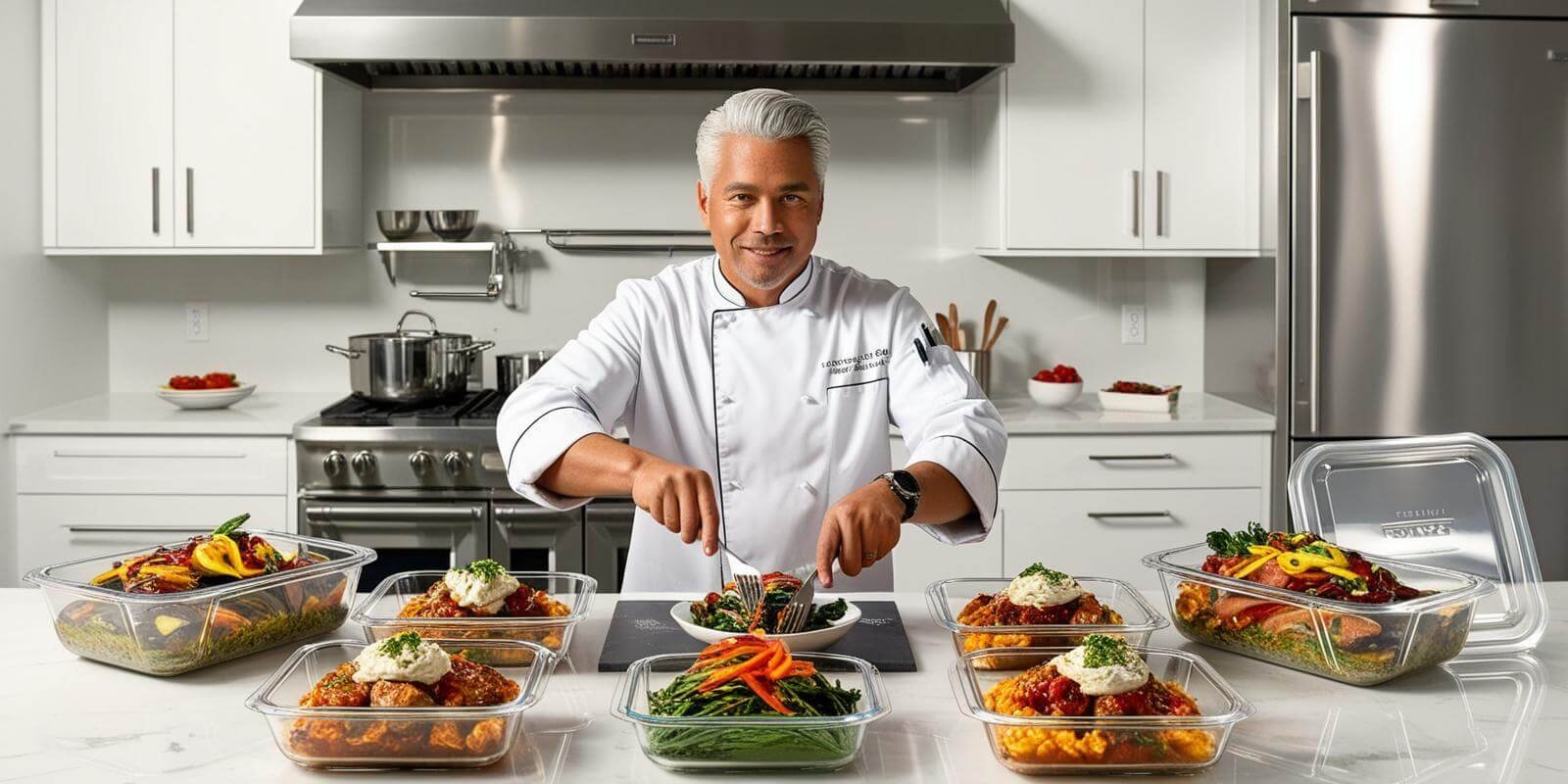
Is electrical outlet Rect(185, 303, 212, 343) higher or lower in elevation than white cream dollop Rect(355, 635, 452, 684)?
higher

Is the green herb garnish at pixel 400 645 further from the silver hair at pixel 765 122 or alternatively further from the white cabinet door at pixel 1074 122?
the white cabinet door at pixel 1074 122

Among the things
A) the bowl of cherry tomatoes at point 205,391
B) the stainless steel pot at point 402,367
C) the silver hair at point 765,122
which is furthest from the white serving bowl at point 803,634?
the bowl of cherry tomatoes at point 205,391

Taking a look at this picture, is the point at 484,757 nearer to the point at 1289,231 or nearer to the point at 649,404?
the point at 649,404

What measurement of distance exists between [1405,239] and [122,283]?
3.55 metres

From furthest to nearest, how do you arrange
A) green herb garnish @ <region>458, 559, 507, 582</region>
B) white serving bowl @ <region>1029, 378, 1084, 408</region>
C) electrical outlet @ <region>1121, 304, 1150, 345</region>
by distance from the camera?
electrical outlet @ <region>1121, 304, 1150, 345</region>
white serving bowl @ <region>1029, 378, 1084, 408</region>
green herb garnish @ <region>458, 559, 507, 582</region>

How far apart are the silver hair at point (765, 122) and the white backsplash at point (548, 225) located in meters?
1.95

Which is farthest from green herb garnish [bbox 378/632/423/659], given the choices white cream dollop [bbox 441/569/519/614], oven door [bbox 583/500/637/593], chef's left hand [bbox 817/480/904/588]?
oven door [bbox 583/500/637/593]

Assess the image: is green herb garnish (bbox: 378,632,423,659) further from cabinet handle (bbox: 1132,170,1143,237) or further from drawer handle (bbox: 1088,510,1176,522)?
cabinet handle (bbox: 1132,170,1143,237)

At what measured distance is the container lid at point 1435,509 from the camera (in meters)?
1.69

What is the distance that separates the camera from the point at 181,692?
59.2 inches

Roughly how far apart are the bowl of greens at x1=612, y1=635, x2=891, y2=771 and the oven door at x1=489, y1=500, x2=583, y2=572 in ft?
6.96

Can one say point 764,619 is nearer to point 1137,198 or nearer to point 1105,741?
point 1105,741

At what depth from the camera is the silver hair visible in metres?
2.04

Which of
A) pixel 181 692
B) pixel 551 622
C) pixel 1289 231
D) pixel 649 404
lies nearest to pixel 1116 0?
pixel 1289 231
